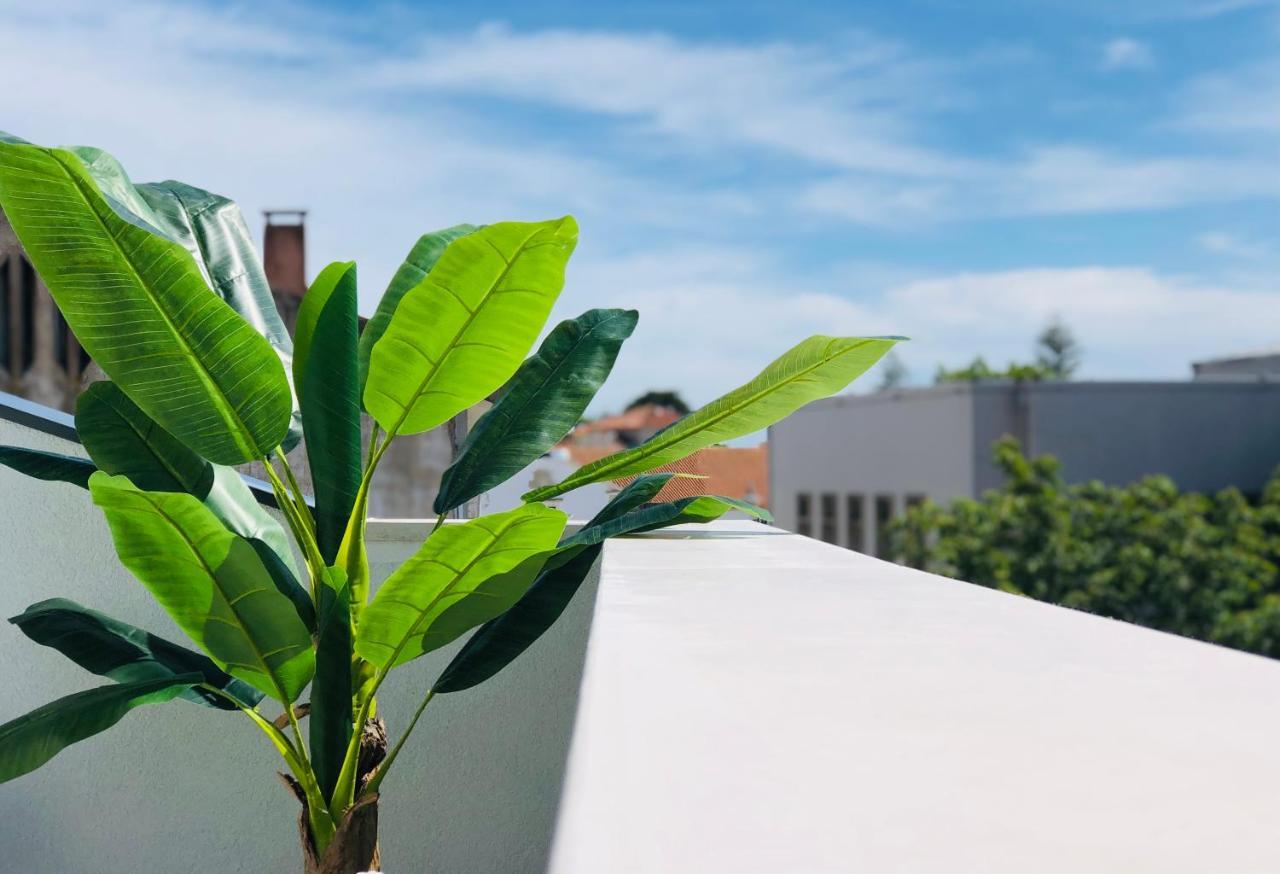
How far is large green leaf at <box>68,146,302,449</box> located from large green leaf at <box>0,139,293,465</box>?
19.8 inches

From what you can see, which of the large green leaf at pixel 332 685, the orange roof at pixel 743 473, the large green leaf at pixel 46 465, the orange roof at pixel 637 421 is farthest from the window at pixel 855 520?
the orange roof at pixel 637 421

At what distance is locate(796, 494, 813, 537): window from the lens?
26.7 meters

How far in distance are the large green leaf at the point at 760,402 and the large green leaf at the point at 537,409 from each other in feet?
0.36

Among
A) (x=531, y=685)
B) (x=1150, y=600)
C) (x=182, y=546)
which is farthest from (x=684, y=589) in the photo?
(x=1150, y=600)

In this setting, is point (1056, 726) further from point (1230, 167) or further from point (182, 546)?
point (1230, 167)

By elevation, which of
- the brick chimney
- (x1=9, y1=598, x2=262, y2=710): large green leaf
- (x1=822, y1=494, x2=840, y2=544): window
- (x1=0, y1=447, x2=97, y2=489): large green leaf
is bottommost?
(x1=822, y1=494, x2=840, y2=544): window

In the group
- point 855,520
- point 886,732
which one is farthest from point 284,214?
point 855,520

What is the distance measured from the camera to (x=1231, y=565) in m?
15.1

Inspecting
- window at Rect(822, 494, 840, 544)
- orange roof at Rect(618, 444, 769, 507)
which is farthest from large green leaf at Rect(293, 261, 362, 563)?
window at Rect(822, 494, 840, 544)

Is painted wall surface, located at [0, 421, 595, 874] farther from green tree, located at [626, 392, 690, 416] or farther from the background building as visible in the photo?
green tree, located at [626, 392, 690, 416]

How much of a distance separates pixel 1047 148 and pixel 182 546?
6827cm

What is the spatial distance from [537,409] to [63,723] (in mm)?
1148

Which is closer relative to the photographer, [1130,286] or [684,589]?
[684,589]

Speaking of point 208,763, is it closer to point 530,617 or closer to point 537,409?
point 530,617
